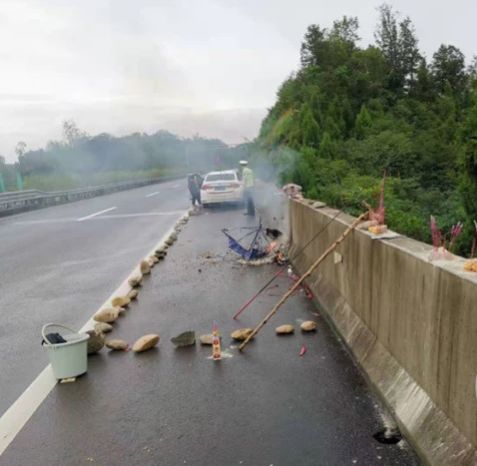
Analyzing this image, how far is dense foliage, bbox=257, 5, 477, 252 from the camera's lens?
34.6ft

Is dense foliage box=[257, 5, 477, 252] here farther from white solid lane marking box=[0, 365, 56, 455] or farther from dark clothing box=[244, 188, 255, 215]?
white solid lane marking box=[0, 365, 56, 455]

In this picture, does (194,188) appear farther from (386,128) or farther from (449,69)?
(449,69)

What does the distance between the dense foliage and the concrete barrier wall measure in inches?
127

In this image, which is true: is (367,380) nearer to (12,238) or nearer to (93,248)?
(93,248)

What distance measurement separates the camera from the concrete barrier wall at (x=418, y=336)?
2727 millimetres

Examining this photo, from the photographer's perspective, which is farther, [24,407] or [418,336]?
[24,407]

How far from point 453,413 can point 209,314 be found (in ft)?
13.2

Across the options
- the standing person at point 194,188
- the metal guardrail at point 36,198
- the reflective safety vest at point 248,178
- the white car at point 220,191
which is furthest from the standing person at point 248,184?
the metal guardrail at point 36,198

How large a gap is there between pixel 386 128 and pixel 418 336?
689 inches

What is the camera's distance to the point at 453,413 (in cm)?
289

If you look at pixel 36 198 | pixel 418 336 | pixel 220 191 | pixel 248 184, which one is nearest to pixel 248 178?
pixel 248 184

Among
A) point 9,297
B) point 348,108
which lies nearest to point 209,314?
point 9,297

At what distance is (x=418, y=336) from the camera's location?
11.3 ft

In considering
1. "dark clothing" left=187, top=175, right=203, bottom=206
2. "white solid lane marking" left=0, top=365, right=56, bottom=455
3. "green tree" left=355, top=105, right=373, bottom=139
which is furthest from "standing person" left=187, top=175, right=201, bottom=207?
"white solid lane marking" left=0, top=365, right=56, bottom=455
